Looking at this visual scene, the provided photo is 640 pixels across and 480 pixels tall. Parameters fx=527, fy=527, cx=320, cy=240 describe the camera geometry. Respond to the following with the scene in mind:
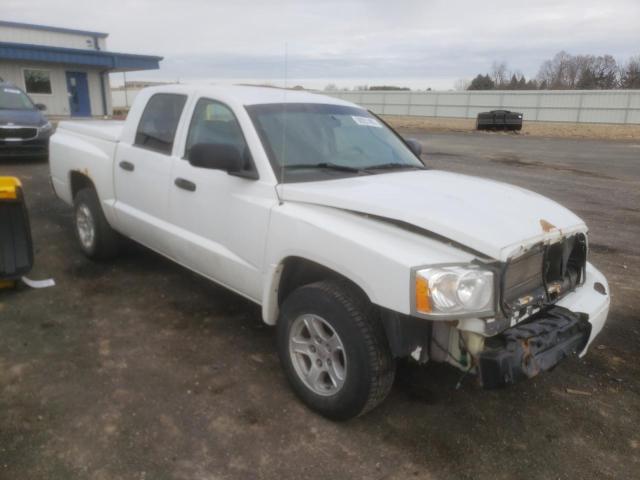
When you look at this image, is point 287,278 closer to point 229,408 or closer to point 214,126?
point 229,408

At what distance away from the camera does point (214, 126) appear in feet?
12.2

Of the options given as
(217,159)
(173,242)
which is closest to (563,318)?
(217,159)

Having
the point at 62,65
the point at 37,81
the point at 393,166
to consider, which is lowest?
the point at 393,166

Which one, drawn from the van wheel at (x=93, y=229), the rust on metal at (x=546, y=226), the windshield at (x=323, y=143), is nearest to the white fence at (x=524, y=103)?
the van wheel at (x=93, y=229)

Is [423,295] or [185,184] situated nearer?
[423,295]

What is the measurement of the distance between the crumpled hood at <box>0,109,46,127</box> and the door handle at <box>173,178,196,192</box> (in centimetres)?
910

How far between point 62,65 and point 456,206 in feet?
88.9

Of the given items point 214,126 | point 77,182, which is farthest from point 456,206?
point 77,182

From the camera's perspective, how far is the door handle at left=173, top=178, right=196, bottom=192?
145 inches

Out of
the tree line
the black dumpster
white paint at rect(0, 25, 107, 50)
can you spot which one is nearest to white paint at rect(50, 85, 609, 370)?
white paint at rect(0, 25, 107, 50)

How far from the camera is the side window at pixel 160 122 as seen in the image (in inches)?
160

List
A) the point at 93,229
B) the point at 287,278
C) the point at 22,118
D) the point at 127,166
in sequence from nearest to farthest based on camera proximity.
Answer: the point at 287,278
the point at 127,166
the point at 93,229
the point at 22,118

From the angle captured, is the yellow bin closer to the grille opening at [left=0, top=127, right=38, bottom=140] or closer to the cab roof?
the cab roof

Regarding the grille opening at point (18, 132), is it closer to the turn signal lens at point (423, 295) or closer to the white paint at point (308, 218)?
the white paint at point (308, 218)
